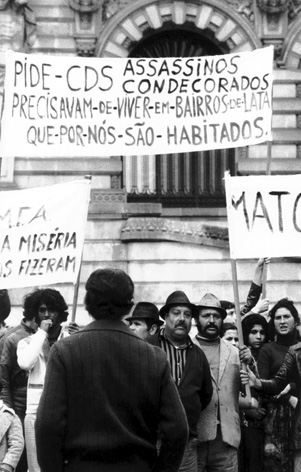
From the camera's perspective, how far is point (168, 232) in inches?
756

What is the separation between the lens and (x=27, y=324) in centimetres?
1156

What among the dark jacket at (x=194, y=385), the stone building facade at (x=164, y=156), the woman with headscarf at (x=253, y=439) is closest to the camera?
the dark jacket at (x=194, y=385)

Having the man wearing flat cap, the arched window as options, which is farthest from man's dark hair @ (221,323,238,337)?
the arched window

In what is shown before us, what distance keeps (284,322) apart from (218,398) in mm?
1673

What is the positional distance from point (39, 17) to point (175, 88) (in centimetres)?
958

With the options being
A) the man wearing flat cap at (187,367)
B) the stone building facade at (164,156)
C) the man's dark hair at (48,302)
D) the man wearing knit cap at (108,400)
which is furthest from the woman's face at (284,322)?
the stone building facade at (164,156)


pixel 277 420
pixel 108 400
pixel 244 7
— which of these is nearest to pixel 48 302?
pixel 277 420

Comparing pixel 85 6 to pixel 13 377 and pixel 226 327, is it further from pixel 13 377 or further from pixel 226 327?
pixel 13 377

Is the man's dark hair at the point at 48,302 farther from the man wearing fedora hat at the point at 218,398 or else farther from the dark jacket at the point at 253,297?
the dark jacket at the point at 253,297

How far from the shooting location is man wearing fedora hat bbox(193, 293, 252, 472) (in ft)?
33.0

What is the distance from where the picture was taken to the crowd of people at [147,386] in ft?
21.3

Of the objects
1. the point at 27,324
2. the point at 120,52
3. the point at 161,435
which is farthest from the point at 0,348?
the point at 120,52

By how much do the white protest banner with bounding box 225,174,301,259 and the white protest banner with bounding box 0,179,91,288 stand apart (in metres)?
1.09

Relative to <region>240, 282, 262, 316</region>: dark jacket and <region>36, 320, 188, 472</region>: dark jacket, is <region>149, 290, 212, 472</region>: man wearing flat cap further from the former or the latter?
<region>36, 320, 188, 472</region>: dark jacket
